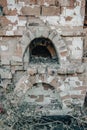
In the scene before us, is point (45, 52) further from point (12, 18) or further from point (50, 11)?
point (12, 18)

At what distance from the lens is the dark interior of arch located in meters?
8.30

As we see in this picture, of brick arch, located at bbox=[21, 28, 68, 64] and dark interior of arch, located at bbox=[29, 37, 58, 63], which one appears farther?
dark interior of arch, located at bbox=[29, 37, 58, 63]

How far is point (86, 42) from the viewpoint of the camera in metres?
8.44

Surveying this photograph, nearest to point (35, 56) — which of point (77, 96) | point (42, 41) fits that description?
point (42, 41)

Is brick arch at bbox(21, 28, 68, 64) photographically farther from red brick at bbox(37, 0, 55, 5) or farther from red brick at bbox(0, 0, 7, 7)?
red brick at bbox(0, 0, 7, 7)

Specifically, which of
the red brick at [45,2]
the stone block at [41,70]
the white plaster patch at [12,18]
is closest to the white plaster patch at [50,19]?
the red brick at [45,2]

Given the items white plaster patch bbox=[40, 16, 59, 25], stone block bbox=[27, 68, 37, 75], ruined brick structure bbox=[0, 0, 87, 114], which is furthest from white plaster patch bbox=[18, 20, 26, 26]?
stone block bbox=[27, 68, 37, 75]

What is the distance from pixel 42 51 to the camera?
856cm

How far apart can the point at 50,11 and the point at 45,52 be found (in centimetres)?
124

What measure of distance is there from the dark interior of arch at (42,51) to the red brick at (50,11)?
712 millimetres

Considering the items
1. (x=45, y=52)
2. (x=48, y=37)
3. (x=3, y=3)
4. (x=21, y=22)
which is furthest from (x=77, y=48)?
(x=3, y=3)

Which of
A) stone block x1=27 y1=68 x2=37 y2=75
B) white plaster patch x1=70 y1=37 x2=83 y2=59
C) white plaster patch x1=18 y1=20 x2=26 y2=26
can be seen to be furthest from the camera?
stone block x1=27 y1=68 x2=37 y2=75

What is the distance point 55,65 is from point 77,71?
1.94 ft

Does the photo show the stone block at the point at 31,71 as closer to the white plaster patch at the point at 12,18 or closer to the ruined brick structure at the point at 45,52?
the ruined brick structure at the point at 45,52
